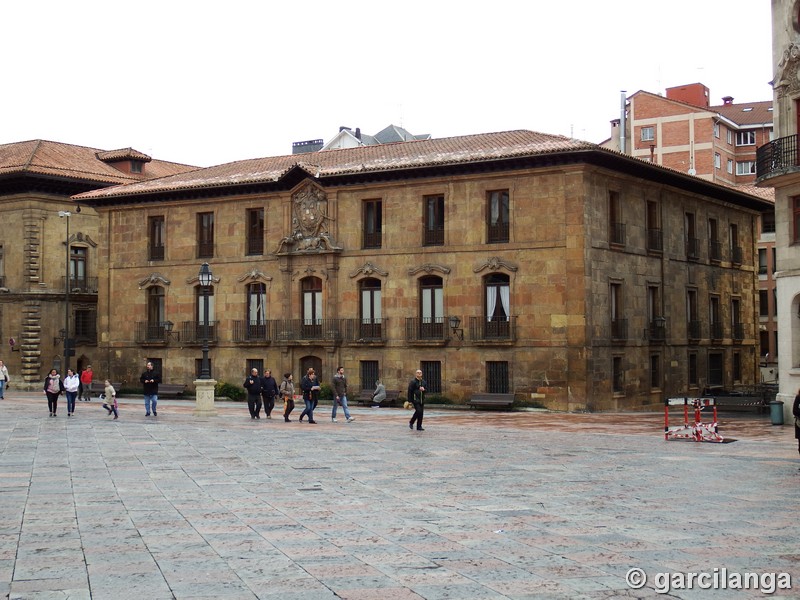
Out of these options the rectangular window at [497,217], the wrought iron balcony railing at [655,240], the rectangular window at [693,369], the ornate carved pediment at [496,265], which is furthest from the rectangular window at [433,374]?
the rectangular window at [693,369]

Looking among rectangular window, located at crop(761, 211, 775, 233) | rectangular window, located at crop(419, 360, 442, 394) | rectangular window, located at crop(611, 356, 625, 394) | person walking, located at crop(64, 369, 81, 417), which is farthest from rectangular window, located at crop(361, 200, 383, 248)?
rectangular window, located at crop(761, 211, 775, 233)

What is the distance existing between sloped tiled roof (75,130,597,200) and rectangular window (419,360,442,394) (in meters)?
7.52

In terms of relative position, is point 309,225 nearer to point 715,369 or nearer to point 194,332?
point 194,332

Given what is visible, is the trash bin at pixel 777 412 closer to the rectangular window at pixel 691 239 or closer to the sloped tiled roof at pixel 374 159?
the sloped tiled roof at pixel 374 159

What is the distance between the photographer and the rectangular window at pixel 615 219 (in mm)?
38281

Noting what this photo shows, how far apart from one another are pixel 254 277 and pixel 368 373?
6.69 meters

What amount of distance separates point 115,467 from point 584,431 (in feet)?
45.4

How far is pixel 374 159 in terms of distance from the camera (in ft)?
135

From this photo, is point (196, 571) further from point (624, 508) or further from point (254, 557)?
point (624, 508)

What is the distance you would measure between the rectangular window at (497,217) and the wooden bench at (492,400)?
5731 millimetres

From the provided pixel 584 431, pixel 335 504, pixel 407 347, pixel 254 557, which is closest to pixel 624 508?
pixel 335 504

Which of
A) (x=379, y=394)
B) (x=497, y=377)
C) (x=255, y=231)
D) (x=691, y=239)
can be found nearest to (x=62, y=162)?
(x=255, y=231)

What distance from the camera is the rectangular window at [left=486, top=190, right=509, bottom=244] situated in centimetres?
3784

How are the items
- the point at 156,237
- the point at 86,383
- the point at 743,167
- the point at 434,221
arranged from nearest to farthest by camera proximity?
the point at 434,221 → the point at 86,383 → the point at 156,237 → the point at 743,167
